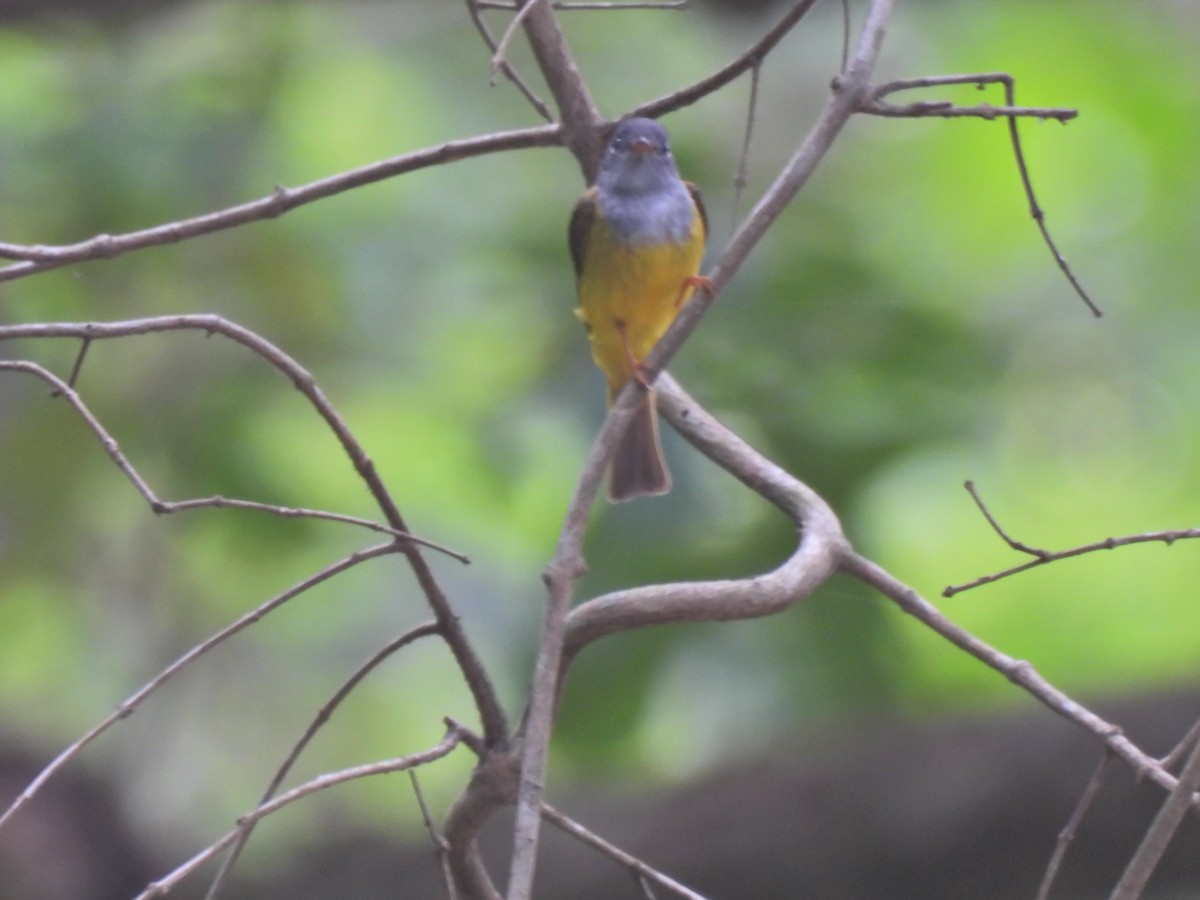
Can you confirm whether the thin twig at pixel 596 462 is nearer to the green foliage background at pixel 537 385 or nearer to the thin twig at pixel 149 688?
the thin twig at pixel 149 688

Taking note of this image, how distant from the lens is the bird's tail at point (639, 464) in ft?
11.8

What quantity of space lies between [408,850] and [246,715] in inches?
36.0

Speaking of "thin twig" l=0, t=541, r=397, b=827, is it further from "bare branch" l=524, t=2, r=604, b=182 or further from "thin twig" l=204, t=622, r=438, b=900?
"bare branch" l=524, t=2, r=604, b=182

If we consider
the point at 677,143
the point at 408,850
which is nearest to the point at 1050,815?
the point at 408,850

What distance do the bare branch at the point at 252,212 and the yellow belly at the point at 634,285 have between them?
748 mm

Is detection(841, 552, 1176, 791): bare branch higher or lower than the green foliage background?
higher

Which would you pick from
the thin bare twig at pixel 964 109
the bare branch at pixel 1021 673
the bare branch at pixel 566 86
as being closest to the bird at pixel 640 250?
the bare branch at pixel 566 86

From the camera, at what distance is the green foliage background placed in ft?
14.5

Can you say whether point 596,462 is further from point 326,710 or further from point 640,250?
point 640,250

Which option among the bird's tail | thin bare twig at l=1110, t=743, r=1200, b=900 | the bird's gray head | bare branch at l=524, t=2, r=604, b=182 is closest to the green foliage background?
the bird's tail

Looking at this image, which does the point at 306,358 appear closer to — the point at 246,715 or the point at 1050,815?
the point at 246,715

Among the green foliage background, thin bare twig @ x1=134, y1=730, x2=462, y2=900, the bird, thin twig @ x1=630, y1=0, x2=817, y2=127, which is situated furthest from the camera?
the green foliage background

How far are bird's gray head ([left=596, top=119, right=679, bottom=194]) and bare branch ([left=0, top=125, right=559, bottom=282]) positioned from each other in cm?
34

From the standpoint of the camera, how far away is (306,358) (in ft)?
15.4
